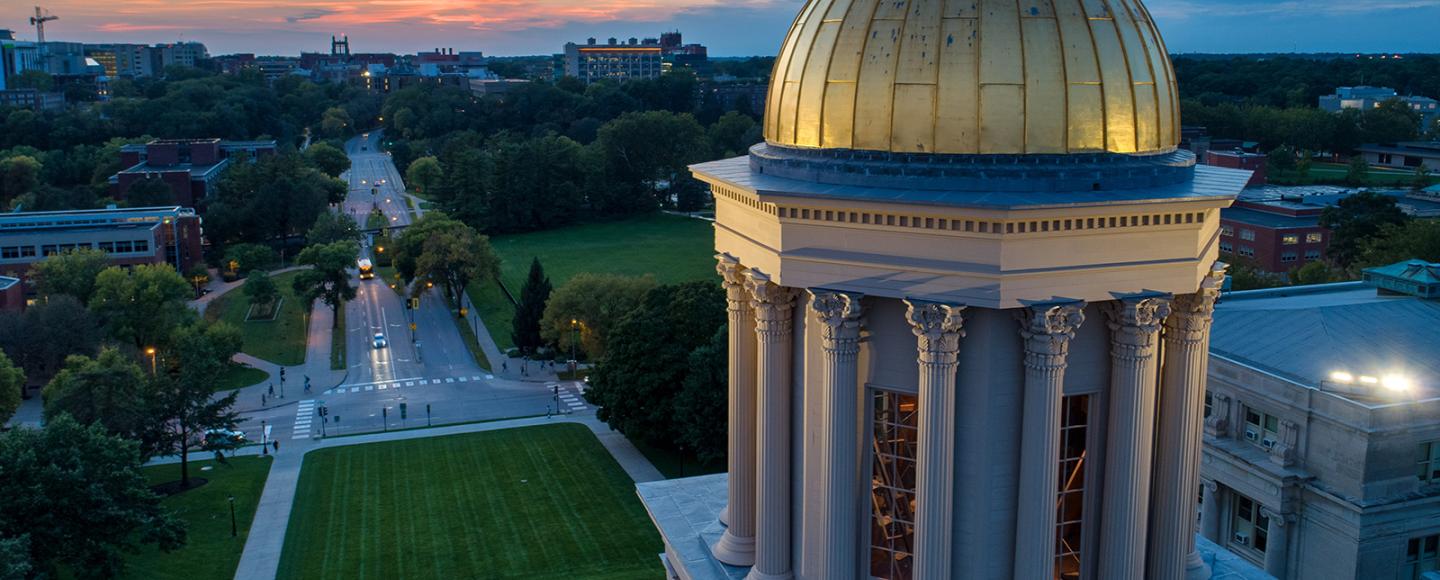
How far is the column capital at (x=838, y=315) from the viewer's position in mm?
22594

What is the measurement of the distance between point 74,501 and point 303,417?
32.3 m

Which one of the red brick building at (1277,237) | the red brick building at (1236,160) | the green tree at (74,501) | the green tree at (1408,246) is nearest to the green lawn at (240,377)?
the green tree at (74,501)

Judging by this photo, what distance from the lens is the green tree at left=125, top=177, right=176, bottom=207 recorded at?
144 meters

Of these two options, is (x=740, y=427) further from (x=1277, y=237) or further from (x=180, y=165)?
(x=180, y=165)

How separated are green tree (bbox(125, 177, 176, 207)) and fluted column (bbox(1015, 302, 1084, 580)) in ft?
470

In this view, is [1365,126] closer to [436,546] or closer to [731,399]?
[436,546]

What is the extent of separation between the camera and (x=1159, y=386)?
24.4 meters

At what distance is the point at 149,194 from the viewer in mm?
144625

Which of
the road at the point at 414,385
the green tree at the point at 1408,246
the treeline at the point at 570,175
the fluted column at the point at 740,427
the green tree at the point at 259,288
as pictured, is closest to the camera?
the fluted column at the point at 740,427

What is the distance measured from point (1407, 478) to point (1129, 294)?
994 inches

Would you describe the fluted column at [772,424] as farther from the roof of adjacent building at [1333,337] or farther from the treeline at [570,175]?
the treeline at [570,175]

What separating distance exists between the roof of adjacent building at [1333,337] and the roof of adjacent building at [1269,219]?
61147 millimetres

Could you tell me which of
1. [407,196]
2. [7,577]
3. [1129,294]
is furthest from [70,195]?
[1129,294]

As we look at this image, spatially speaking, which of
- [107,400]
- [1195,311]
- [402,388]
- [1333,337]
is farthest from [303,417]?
[1195,311]
